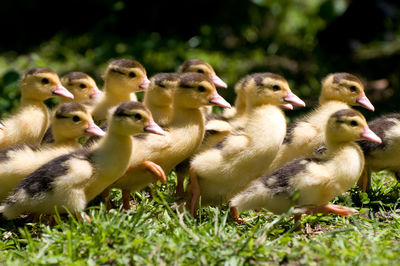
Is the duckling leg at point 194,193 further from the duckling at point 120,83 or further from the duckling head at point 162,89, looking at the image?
the duckling at point 120,83

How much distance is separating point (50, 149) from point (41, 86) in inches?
38.8

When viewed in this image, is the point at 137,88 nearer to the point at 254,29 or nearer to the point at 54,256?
the point at 54,256

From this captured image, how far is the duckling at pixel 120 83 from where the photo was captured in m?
5.60

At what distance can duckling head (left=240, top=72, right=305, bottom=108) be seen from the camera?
4.91 metres

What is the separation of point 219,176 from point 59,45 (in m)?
6.54

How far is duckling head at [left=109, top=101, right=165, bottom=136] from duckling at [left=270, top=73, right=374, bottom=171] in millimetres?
1151

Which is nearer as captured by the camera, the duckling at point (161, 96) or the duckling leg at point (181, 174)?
the duckling leg at point (181, 174)

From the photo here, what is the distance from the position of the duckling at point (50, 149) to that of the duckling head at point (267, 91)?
3.85 ft

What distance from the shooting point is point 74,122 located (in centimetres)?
474

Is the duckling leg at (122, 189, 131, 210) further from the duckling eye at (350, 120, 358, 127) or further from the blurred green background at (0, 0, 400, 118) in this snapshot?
the blurred green background at (0, 0, 400, 118)

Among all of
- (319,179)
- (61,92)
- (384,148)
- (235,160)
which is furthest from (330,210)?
(61,92)

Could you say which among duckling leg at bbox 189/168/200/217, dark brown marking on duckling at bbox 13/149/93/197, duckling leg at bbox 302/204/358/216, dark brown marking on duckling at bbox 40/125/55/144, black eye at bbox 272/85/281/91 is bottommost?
duckling leg at bbox 302/204/358/216

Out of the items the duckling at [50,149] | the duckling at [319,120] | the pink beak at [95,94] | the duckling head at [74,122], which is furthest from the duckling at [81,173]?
the pink beak at [95,94]

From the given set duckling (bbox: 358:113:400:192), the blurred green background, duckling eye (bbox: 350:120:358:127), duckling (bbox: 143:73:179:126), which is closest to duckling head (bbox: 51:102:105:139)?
duckling (bbox: 143:73:179:126)
